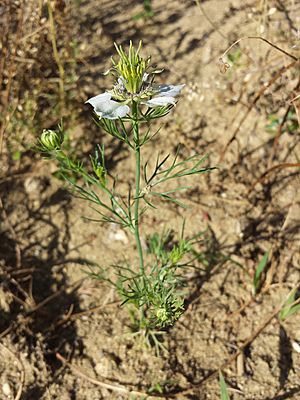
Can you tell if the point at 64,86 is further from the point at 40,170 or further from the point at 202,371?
the point at 202,371

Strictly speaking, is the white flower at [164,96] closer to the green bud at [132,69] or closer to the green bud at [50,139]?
the green bud at [132,69]

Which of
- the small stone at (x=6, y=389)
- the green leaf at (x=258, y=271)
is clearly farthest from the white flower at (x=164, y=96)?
the small stone at (x=6, y=389)

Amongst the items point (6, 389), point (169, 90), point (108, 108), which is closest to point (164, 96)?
point (169, 90)

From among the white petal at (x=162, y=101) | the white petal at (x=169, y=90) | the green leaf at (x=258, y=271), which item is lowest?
the green leaf at (x=258, y=271)

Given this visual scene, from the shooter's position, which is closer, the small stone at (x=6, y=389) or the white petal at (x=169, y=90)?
the white petal at (x=169, y=90)

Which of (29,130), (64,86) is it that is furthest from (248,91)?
(29,130)

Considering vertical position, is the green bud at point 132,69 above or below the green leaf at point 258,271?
above

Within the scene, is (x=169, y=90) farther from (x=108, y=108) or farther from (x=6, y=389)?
(x=6, y=389)
